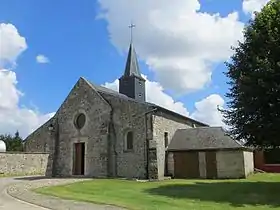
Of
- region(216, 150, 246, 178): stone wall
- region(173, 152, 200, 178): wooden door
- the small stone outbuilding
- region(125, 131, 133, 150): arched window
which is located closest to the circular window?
region(125, 131, 133, 150): arched window

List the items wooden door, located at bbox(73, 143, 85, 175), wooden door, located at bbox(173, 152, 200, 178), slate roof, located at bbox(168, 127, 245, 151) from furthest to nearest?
wooden door, located at bbox(73, 143, 85, 175) → wooden door, located at bbox(173, 152, 200, 178) → slate roof, located at bbox(168, 127, 245, 151)

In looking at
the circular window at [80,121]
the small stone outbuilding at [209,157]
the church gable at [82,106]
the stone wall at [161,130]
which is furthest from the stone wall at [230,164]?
the circular window at [80,121]

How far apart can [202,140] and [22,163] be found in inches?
684

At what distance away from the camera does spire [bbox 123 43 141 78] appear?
45.7 metres

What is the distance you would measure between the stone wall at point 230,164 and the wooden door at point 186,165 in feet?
5.84

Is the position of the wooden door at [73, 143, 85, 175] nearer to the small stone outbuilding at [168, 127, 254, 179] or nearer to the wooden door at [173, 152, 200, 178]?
the small stone outbuilding at [168, 127, 254, 179]

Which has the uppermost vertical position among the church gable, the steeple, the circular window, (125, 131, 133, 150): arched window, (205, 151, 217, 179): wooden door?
the steeple

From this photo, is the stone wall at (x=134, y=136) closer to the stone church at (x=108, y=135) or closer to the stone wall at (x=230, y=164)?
the stone church at (x=108, y=135)

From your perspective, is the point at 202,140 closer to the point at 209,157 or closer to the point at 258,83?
the point at 209,157

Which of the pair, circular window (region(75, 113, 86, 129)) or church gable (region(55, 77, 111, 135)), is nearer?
church gable (region(55, 77, 111, 135))

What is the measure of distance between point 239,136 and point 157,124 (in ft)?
32.2

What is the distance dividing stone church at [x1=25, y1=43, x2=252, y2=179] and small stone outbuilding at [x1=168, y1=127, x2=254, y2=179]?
81 cm

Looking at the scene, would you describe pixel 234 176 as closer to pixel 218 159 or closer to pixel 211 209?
pixel 218 159

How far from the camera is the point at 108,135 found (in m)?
29.3
